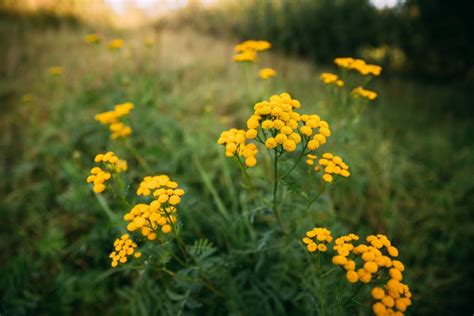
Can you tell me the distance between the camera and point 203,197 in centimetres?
267

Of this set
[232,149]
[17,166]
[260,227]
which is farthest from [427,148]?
[17,166]

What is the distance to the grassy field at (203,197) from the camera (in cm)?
187

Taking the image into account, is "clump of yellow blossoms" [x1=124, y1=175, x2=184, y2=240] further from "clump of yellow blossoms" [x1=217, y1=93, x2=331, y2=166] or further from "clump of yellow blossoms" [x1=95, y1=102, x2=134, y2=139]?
"clump of yellow blossoms" [x1=95, y1=102, x2=134, y2=139]

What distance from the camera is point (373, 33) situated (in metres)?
6.34

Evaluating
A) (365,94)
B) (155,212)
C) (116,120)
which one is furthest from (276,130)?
(116,120)

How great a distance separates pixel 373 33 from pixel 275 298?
648 cm

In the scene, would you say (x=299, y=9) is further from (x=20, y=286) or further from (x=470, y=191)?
(x=20, y=286)

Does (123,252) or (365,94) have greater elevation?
(365,94)

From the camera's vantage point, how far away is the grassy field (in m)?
1.87

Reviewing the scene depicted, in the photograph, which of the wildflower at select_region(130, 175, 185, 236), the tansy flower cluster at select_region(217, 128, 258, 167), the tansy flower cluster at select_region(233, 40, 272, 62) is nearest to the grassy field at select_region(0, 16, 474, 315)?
the tansy flower cluster at select_region(217, 128, 258, 167)

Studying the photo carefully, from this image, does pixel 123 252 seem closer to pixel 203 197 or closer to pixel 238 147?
pixel 238 147

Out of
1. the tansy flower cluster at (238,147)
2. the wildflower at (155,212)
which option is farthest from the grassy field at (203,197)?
the wildflower at (155,212)

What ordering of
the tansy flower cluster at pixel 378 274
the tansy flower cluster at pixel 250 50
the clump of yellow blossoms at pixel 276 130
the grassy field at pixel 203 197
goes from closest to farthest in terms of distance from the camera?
the tansy flower cluster at pixel 378 274, the clump of yellow blossoms at pixel 276 130, the grassy field at pixel 203 197, the tansy flower cluster at pixel 250 50

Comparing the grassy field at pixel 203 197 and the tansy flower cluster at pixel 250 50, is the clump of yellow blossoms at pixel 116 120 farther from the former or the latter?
the tansy flower cluster at pixel 250 50
